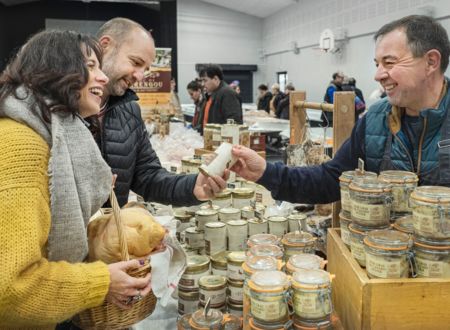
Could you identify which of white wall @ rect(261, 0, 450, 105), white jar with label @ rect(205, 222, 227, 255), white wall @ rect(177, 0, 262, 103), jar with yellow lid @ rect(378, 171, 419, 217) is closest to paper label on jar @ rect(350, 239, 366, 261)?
jar with yellow lid @ rect(378, 171, 419, 217)

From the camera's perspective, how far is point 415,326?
1.25m

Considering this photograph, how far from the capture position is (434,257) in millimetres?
1236

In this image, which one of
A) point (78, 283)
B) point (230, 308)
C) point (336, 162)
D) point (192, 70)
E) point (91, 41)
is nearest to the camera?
point (78, 283)

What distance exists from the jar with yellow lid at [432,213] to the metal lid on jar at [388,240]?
48mm

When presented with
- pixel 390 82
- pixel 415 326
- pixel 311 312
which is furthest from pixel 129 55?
pixel 415 326

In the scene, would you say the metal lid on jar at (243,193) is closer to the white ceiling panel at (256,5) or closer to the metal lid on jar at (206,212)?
the metal lid on jar at (206,212)

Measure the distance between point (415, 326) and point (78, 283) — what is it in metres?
0.89

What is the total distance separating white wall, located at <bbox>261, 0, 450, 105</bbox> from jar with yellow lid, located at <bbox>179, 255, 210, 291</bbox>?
27.1ft

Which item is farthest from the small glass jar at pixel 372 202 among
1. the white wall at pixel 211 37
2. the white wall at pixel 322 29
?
the white wall at pixel 211 37

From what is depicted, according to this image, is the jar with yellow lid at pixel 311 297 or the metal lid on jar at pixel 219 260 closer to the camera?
the jar with yellow lid at pixel 311 297

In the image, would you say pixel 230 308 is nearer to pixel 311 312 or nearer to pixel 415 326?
pixel 311 312

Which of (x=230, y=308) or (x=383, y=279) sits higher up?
(x=383, y=279)

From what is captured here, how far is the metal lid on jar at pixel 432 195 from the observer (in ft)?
4.00

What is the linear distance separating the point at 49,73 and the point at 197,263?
903 millimetres
